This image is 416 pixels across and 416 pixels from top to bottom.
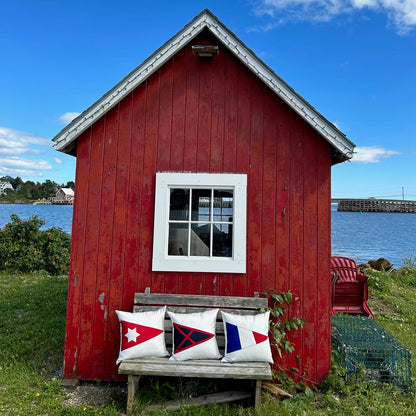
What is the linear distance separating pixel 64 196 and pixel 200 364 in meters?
93.9

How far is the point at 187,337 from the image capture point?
4199mm

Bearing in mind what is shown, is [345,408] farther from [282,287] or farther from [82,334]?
[82,334]

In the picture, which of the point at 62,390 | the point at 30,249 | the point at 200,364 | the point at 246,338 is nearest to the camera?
the point at 200,364

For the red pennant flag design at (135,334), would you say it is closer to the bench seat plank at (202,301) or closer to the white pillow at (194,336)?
the white pillow at (194,336)

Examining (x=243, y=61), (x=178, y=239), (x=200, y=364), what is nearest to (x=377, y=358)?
(x=200, y=364)

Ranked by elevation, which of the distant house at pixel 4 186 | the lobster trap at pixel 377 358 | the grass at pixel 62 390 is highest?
the distant house at pixel 4 186

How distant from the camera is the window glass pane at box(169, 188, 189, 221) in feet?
15.6

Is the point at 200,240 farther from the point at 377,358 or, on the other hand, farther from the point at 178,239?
the point at 377,358

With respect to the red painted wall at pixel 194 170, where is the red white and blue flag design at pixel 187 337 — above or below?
below

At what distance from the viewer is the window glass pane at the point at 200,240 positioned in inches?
186

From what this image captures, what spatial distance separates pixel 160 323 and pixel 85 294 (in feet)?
4.12

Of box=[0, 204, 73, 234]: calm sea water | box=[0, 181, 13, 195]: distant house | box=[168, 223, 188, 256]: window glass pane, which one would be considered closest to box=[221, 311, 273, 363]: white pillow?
box=[168, 223, 188, 256]: window glass pane

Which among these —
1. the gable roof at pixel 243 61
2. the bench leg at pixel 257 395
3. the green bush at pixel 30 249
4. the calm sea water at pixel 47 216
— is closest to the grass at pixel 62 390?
the bench leg at pixel 257 395

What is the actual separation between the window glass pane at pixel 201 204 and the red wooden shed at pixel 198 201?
15 mm
